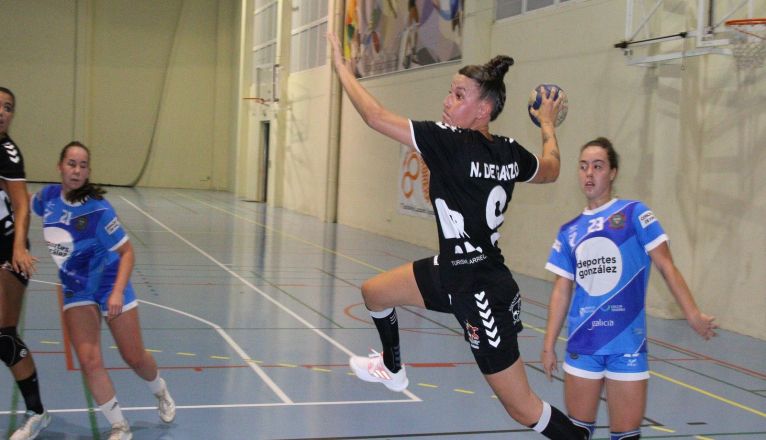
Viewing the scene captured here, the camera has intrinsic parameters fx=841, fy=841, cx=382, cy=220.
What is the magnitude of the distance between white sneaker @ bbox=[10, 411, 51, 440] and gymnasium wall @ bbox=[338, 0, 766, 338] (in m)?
7.22

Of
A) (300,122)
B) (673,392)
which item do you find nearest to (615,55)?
(673,392)

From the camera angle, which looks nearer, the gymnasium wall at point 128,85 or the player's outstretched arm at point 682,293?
the player's outstretched arm at point 682,293

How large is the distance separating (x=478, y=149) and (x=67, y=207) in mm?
2368

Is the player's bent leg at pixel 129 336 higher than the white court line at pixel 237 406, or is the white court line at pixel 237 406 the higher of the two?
the player's bent leg at pixel 129 336

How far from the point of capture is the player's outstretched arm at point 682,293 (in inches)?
143

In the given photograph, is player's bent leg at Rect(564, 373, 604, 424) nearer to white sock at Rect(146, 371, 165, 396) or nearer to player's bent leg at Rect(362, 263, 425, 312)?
player's bent leg at Rect(362, 263, 425, 312)

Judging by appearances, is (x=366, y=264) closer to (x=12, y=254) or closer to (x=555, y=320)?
(x=12, y=254)

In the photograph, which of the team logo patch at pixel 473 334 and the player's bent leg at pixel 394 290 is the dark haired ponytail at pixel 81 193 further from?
the team logo patch at pixel 473 334

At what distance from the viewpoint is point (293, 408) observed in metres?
5.67

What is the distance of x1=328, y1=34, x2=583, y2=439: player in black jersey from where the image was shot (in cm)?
361

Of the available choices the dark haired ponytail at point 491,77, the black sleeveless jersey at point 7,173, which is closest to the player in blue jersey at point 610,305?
the dark haired ponytail at point 491,77

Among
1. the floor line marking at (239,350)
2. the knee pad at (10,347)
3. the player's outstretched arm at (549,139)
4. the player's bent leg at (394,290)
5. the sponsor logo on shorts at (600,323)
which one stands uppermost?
the player's outstretched arm at (549,139)

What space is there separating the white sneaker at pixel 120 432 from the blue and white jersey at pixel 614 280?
8.34 ft

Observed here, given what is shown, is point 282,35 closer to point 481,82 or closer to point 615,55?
point 615,55
